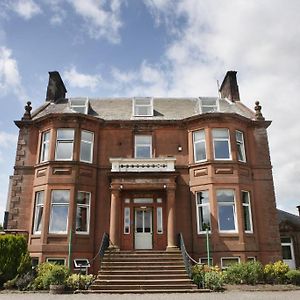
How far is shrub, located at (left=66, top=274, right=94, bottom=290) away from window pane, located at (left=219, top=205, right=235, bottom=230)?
298 inches

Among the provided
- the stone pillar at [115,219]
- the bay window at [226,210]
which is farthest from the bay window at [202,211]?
the stone pillar at [115,219]

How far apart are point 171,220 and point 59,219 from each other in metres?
6.10

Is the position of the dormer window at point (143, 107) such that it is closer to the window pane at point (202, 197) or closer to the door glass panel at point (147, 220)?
the window pane at point (202, 197)

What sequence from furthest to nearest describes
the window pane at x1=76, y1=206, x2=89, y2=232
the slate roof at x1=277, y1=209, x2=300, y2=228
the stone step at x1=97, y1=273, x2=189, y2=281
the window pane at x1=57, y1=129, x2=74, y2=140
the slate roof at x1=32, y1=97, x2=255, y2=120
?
the slate roof at x1=277, y1=209, x2=300, y2=228 → the slate roof at x1=32, y1=97, x2=255, y2=120 → the window pane at x1=57, y1=129, x2=74, y2=140 → the window pane at x1=76, y1=206, x2=89, y2=232 → the stone step at x1=97, y1=273, x2=189, y2=281

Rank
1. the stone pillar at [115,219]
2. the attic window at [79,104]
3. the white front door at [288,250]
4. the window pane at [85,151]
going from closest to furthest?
1. the stone pillar at [115,219]
2. the window pane at [85,151]
3. the attic window at [79,104]
4. the white front door at [288,250]

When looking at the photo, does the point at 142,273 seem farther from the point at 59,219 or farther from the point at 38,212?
the point at 38,212

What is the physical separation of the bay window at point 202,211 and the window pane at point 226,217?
701 mm

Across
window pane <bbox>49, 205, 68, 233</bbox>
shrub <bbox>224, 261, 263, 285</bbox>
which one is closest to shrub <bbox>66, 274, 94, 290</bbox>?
window pane <bbox>49, 205, 68, 233</bbox>

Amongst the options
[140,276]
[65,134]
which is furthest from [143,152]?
[140,276]

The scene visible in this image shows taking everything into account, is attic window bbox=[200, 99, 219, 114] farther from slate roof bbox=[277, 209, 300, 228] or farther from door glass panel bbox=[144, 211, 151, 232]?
slate roof bbox=[277, 209, 300, 228]

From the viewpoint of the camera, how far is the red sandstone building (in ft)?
57.6

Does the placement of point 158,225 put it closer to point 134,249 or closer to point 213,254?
point 134,249

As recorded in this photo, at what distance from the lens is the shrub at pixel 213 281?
13586 millimetres

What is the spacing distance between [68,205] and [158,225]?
5113 millimetres
